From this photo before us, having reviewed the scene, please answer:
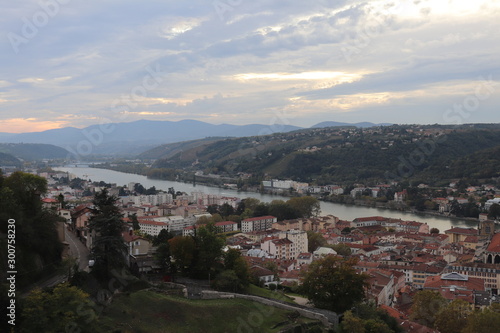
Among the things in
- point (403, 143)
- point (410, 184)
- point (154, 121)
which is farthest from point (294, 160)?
point (154, 121)

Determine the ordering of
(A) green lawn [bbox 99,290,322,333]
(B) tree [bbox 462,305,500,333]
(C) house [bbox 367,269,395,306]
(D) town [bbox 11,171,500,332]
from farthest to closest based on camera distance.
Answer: (C) house [bbox 367,269,395,306]
(D) town [bbox 11,171,500,332]
(B) tree [bbox 462,305,500,333]
(A) green lawn [bbox 99,290,322,333]

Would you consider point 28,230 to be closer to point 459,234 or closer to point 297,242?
point 297,242

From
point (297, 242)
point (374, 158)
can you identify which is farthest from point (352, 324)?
point (374, 158)

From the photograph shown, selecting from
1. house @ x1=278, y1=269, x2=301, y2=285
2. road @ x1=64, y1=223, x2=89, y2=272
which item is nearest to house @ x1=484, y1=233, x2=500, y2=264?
house @ x1=278, y1=269, x2=301, y2=285

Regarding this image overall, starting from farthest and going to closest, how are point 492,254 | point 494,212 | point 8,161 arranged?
point 8,161 → point 494,212 → point 492,254

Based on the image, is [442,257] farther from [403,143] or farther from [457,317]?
[403,143]

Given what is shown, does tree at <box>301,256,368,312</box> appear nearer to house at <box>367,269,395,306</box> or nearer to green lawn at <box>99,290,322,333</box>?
green lawn at <box>99,290,322,333</box>
